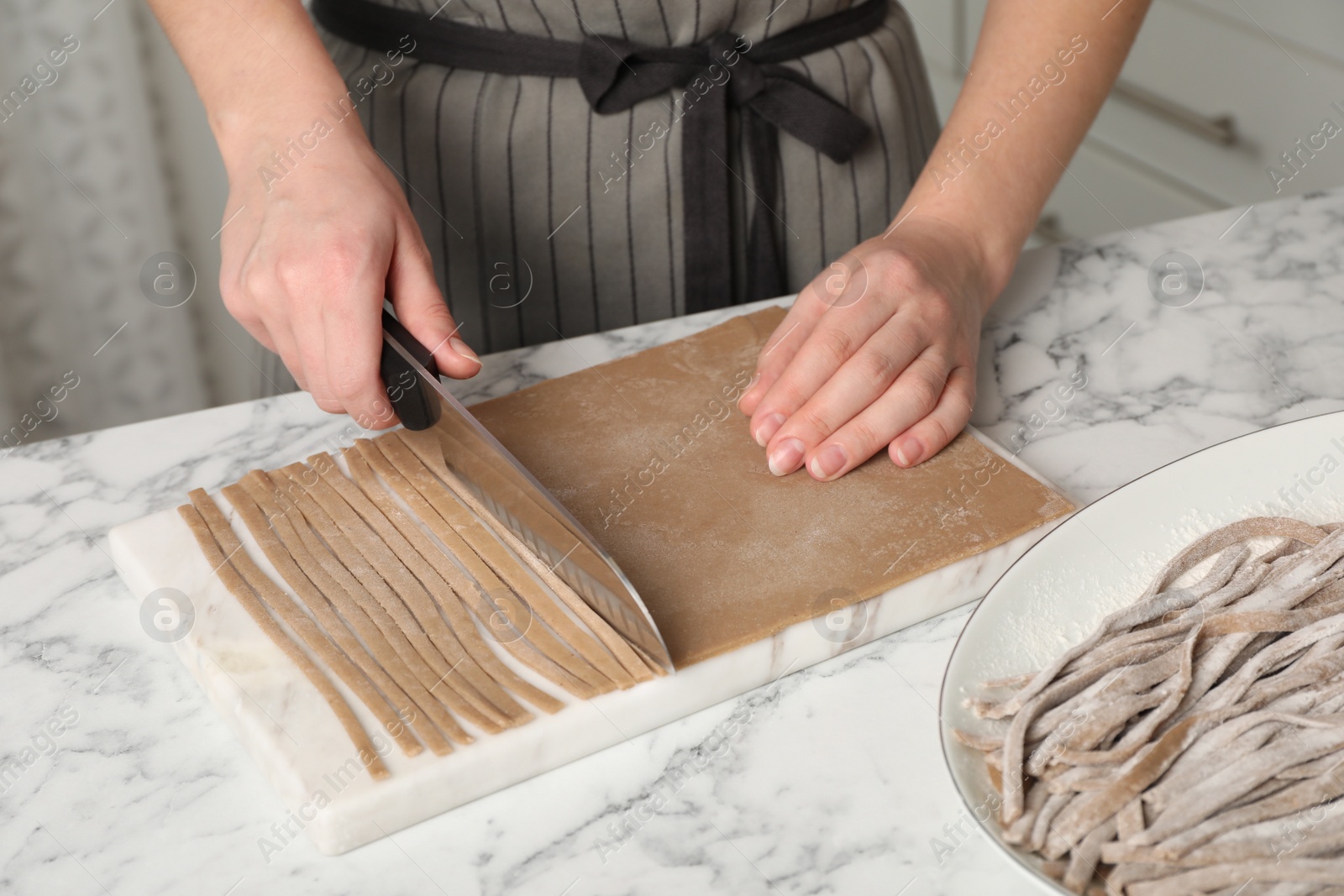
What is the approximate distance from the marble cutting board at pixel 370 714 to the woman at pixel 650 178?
0.12m

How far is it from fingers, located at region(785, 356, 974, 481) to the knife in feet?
0.61

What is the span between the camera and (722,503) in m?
0.77

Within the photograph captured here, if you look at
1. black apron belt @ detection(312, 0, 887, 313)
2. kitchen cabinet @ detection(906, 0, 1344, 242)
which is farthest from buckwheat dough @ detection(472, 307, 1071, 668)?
kitchen cabinet @ detection(906, 0, 1344, 242)

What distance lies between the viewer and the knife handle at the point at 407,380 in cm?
76

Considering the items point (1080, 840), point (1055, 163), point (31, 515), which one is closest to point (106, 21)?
point (31, 515)

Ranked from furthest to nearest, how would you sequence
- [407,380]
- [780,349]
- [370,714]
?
[780,349] < [407,380] < [370,714]

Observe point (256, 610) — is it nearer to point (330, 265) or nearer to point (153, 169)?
point (330, 265)

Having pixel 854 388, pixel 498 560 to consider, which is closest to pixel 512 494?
pixel 498 560

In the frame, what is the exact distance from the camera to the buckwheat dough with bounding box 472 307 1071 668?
0.70 meters

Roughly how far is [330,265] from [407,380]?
0.10 meters

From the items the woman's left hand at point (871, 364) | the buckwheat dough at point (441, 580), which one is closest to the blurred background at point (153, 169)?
the buckwheat dough at point (441, 580)

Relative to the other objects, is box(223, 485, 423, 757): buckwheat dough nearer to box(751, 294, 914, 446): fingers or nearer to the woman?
the woman

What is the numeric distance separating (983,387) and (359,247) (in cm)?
51

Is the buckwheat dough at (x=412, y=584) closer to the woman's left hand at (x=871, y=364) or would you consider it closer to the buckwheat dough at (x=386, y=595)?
the buckwheat dough at (x=386, y=595)
